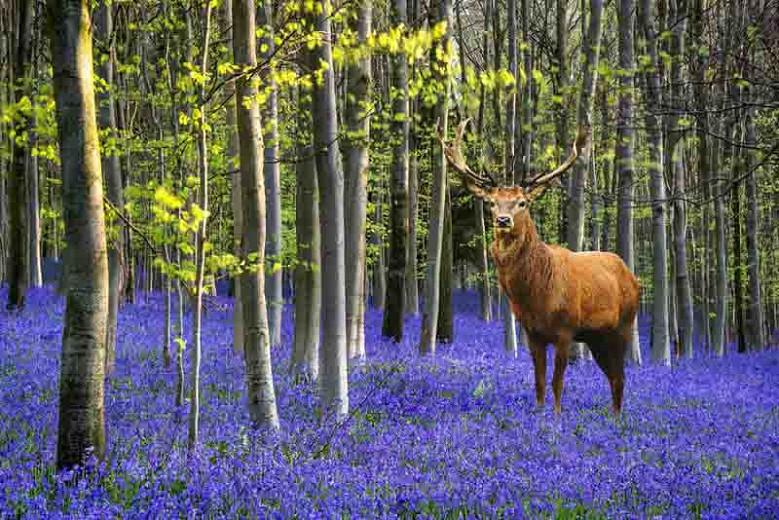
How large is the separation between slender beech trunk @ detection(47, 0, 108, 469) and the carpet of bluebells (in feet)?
1.38

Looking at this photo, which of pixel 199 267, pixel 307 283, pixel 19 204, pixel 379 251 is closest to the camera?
pixel 199 267

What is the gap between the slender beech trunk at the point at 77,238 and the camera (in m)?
5.54

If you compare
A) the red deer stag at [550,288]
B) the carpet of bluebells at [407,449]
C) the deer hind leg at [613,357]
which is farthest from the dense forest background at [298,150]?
the deer hind leg at [613,357]

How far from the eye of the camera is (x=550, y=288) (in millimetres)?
9727

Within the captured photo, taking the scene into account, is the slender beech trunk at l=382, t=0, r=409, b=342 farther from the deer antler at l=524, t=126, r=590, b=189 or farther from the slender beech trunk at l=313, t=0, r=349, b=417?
the slender beech trunk at l=313, t=0, r=349, b=417

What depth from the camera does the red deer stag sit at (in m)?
9.51

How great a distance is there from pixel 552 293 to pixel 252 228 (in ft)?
13.7

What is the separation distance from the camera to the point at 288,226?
3625 cm

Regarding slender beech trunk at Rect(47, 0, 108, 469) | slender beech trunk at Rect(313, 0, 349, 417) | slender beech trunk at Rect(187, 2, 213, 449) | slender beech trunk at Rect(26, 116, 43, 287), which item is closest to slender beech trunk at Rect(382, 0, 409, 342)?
slender beech trunk at Rect(313, 0, 349, 417)

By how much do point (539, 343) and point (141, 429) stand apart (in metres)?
5.06

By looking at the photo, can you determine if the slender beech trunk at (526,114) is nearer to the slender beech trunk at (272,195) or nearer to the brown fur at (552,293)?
the slender beech trunk at (272,195)

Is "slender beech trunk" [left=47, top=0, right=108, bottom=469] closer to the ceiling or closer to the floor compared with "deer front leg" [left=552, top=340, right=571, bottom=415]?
closer to the ceiling

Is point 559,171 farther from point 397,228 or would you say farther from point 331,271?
point 397,228

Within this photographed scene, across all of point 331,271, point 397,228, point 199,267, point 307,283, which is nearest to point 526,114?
point 397,228
